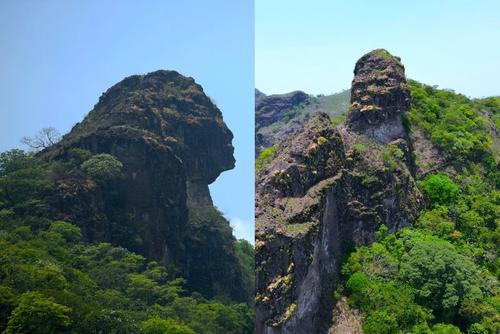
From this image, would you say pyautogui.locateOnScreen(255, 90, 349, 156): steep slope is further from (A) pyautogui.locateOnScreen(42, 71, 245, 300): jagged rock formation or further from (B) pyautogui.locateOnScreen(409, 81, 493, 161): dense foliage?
(A) pyautogui.locateOnScreen(42, 71, 245, 300): jagged rock formation

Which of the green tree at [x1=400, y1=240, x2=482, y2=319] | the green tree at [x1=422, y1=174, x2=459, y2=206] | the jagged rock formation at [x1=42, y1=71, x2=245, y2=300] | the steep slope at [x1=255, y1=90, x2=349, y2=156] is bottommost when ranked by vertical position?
the jagged rock formation at [x1=42, y1=71, x2=245, y2=300]

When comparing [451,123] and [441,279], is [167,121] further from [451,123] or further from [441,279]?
[451,123]

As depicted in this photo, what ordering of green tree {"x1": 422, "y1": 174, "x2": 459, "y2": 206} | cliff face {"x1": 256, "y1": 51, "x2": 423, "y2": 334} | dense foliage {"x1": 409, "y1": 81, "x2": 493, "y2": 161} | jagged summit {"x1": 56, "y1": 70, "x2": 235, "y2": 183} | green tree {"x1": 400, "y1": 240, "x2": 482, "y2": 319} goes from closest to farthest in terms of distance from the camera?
1. jagged summit {"x1": 56, "y1": 70, "x2": 235, "y2": 183}
2. cliff face {"x1": 256, "y1": 51, "x2": 423, "y2": 334}
3. green tree {"x1": 400, "y1": 240, "x2": 482, "y2": 319}
4. green tree {"x1": 422, "y1": 174, "x2": 459, "y2": 206}
5. dense foliage {"x1": 409, "y1": 81, "x2": 493, "y2": 161}

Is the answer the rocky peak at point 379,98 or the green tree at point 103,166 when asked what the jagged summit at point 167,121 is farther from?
the rocky peak at point 379,98

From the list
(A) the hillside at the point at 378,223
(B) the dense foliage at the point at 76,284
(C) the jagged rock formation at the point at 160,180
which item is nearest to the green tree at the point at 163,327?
(B) the dense foliage at the point at 76,284

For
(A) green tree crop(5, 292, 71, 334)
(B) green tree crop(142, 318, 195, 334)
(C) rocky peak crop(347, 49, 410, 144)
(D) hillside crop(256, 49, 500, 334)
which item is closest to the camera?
(A) green tree crop(5, 292, 71, 334)

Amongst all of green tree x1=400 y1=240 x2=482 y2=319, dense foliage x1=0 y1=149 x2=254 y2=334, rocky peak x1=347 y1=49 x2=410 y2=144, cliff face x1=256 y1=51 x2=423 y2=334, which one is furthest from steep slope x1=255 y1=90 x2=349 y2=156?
dense foliage x1=0 y1=149 x2=254 y2=334
